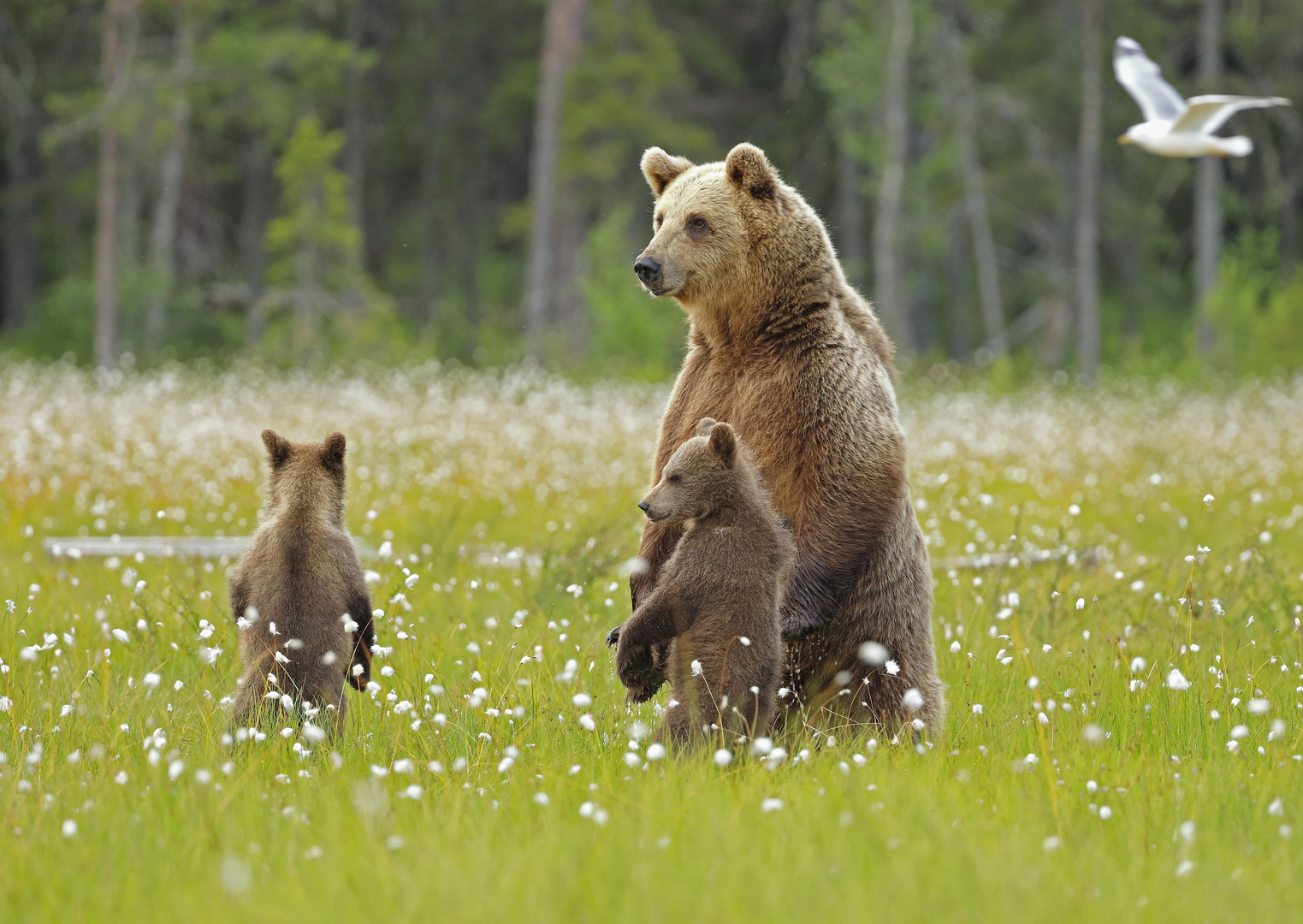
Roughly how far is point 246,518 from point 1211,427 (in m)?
10.6

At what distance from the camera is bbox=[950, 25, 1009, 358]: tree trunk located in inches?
1083

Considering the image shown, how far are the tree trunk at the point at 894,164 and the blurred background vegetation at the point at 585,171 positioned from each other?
8cm

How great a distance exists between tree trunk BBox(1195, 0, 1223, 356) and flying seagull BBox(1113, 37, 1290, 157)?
21.4 metres

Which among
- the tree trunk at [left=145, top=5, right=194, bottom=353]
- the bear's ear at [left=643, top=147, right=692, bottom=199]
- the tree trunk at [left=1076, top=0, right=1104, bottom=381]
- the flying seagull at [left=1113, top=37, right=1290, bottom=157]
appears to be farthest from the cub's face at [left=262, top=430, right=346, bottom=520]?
the tree trunk at [left=145, top=5, right=194, bottom=353]

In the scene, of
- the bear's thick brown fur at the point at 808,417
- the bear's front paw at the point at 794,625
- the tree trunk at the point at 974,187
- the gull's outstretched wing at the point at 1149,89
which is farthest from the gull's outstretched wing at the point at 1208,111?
the tree trunk at the point at 974,187

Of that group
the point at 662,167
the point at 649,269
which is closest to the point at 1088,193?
the point at 662,167

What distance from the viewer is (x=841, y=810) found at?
12.0 feet

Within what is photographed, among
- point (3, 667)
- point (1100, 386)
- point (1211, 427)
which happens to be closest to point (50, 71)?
point (1100, 386)

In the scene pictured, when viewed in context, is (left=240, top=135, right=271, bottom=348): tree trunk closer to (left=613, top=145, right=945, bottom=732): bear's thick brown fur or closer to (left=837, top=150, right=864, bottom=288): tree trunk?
(left=837, top=150, right=864, bottom=288): tree trunk

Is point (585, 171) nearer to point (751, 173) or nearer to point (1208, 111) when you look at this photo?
point (1208, 111)

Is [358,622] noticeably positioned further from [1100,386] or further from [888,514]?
[1100,386]

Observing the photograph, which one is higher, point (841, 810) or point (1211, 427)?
point (841, 810)

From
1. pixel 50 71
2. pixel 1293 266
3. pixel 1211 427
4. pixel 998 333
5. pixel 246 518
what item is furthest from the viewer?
pixel 1293 266

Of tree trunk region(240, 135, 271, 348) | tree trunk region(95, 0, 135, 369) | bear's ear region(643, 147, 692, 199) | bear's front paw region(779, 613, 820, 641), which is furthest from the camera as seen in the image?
tree trunk region(240, 135, 271, 348)
